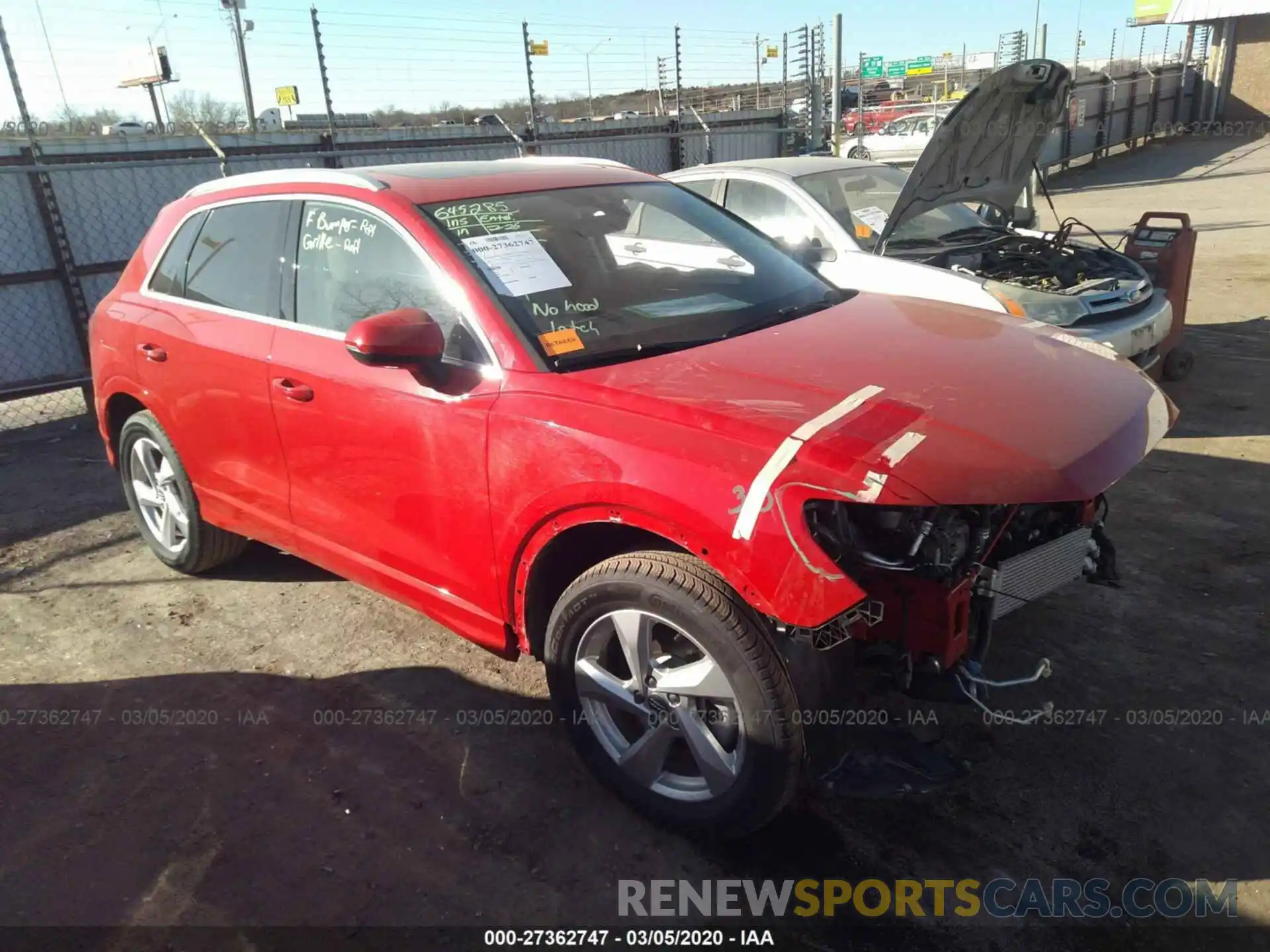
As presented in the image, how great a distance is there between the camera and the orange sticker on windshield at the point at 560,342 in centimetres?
282

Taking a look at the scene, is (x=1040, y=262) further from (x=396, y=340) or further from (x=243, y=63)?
(x=243, y=63)

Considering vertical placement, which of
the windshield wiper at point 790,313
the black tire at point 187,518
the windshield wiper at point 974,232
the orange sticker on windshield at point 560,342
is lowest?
the black tire at point 187,518

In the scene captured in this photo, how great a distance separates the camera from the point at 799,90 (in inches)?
640

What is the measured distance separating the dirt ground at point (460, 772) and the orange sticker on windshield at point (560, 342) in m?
1.34

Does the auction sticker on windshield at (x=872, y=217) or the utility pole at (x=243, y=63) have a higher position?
the utility pole at (x=243, y=63)

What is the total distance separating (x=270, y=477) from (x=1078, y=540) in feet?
9.57

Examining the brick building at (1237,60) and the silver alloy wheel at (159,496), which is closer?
the silver alloy wheel at (159,496)

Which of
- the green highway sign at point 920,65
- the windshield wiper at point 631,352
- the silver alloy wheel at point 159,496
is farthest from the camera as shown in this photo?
the green highway sign at point 920,65

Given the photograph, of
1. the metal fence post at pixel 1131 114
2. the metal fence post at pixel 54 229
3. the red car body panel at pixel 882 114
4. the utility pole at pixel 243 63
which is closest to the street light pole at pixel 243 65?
the utility pole at pixel 243 63

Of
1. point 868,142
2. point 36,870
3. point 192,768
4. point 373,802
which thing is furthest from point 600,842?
point 868,142

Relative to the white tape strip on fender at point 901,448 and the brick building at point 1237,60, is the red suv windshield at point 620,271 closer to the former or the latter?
the white tape strip on fender at point 901,448

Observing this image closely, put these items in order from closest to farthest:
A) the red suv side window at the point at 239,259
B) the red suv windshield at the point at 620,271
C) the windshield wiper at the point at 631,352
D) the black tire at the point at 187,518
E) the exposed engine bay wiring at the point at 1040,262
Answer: the windshield wiper at the point at 631,352 → the red suv windshield at the point at 620,271 → the red suv side window at the point at 239,259 → the black tire at the point at 187,518 → the exposed engine bay wiring at the point at 1040,262

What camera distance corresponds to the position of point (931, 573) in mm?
2367

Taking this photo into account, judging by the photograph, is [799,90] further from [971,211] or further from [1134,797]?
[1134,797]
